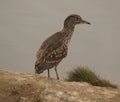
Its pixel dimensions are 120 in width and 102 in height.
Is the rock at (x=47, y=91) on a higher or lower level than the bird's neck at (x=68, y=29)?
lower

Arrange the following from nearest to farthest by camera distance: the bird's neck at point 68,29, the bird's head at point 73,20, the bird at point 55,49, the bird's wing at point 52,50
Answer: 1. the bird at point 55,49
2. the bird's wing at point 52,50
3. the bird's neck at point 68,29
4. the bird's head at point 73,20

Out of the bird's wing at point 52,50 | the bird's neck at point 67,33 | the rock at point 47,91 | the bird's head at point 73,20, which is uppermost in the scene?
the bird's head at point 73,20

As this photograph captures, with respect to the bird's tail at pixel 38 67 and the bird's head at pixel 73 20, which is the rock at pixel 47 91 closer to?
the bird's tail at pixel 38 67

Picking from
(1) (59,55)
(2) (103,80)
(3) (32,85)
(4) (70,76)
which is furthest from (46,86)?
(4) (70,76)

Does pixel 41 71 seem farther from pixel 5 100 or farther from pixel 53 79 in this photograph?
pixel 5 100

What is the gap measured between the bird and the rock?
1.92 feet

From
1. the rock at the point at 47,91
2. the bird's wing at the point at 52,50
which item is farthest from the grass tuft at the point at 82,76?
the rock at the point at 47,91

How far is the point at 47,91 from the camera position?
60.5 ft

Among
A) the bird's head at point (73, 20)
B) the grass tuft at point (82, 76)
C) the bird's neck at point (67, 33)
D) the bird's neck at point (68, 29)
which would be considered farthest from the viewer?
the grass tuft at point (82, 76)

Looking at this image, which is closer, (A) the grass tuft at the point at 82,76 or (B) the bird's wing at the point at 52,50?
(B) the bird's wing at the point at 52,50

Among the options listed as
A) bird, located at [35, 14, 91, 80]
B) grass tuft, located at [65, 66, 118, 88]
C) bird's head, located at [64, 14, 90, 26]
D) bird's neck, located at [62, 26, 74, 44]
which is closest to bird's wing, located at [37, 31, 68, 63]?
bird, located at [35, 14, 91, 80]

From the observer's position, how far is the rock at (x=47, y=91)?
18.2m

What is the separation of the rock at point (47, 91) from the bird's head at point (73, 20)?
302 cm

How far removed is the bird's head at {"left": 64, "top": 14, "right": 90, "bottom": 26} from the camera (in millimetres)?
21434
